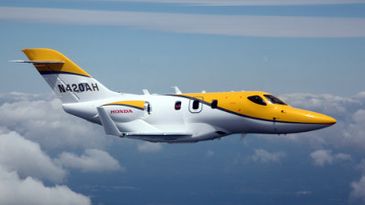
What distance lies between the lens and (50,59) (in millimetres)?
53594

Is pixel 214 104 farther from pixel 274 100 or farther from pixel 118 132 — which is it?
pixel 118 132

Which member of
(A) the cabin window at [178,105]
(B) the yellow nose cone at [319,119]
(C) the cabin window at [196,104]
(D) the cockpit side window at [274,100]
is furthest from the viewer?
(A) the cabin window at [178,105]

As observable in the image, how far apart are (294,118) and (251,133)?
10.8 ft

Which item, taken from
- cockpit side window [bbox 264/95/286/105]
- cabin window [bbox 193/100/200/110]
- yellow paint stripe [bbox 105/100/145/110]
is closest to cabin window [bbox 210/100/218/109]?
cabin window [bbox 193/100/200/110]

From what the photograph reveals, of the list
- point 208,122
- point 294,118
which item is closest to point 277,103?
point 294,118

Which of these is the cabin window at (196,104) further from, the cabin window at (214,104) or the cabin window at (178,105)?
the cabin window at (178,105)

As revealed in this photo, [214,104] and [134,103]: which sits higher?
[214,104]

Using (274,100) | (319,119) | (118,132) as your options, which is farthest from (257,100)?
(118,132)

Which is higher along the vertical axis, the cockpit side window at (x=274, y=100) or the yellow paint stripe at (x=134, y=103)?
the cockpit side window at (x=274, y=100)

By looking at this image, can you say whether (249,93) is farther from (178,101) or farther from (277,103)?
(178,101)

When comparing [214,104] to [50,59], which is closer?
[214,104]

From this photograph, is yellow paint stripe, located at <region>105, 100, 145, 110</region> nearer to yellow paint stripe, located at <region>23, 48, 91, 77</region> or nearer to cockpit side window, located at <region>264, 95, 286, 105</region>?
yellow paint stripe, located at <region>23, 48, 91, 77</region>

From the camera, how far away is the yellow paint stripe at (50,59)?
53.6 m

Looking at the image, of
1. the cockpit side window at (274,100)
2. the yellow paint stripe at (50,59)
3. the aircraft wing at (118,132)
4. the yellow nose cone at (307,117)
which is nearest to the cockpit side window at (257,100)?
the cockpit side window at (274,100)
